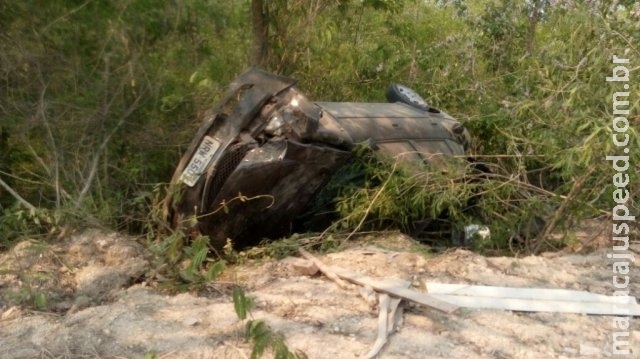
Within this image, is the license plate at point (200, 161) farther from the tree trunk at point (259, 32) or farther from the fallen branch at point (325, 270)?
the tree trunk at point (259, 32)

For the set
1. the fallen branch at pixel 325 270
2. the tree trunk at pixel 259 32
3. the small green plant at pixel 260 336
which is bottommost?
the fallen branch at pixel 325 270

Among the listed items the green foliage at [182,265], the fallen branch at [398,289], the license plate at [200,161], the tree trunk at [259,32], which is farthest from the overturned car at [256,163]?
the tree trunk at [259,32]

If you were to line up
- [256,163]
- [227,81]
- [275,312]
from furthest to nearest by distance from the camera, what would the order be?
1. [227,81]
2. [256,163]
3. [275,312]

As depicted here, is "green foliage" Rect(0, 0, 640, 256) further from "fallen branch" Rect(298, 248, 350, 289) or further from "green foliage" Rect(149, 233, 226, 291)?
"fallen branch" Rect(298, 248, 350, 289)

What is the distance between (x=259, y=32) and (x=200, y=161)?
2.34 meters

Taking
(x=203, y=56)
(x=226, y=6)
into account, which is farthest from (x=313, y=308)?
(x=226, y=6)

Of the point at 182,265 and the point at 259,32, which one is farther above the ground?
the point at 259,32

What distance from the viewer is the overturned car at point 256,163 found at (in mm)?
3842

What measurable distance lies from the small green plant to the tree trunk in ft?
11.8

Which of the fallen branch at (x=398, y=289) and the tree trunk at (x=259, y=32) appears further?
the tree trunk at (x=259, y=32)

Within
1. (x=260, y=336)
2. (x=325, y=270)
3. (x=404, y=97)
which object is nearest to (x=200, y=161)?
(x=325, y=270)

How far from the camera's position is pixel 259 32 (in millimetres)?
5949

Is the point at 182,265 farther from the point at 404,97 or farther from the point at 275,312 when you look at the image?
the point at 404,97

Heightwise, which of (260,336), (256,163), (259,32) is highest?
(259,32)
